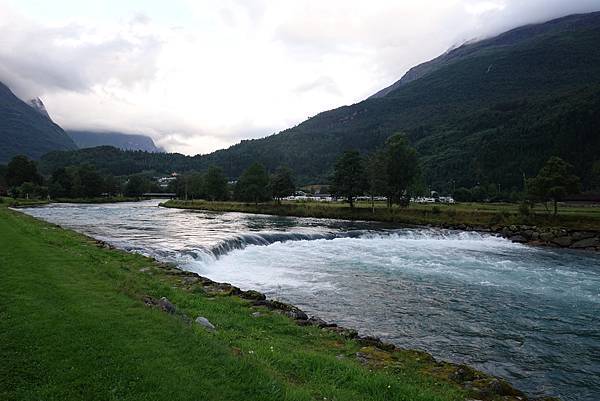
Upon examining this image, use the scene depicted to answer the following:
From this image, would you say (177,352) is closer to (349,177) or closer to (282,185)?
(349,177)

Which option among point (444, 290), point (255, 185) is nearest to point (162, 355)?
point (444, 290)

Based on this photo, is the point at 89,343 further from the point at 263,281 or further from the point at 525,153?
the point at 525,153

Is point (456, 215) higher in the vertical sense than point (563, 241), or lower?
higher

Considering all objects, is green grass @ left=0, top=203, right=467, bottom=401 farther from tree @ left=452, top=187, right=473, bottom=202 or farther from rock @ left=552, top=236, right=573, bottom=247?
tree @ left=452, top=187, right=473, bottom=202

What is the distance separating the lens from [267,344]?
1057 cm

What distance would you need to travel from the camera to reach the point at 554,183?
2159 inches

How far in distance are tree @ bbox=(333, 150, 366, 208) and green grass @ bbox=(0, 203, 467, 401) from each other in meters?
62.6

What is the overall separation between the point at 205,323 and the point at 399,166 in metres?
65.3

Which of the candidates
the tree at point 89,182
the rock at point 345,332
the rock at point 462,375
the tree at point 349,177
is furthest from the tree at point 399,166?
the tree at point 89,182

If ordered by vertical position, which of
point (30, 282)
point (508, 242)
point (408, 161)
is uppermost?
point (408, 161)

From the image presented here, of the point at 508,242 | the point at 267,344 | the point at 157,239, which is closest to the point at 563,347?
the point at 267,344

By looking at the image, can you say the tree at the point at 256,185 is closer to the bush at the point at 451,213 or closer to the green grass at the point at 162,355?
the bush at the point at 451,213

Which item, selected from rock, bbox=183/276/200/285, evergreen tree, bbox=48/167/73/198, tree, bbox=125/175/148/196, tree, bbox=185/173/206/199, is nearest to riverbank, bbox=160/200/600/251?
rock, bbox=183/276/200/285

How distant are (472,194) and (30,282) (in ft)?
423
